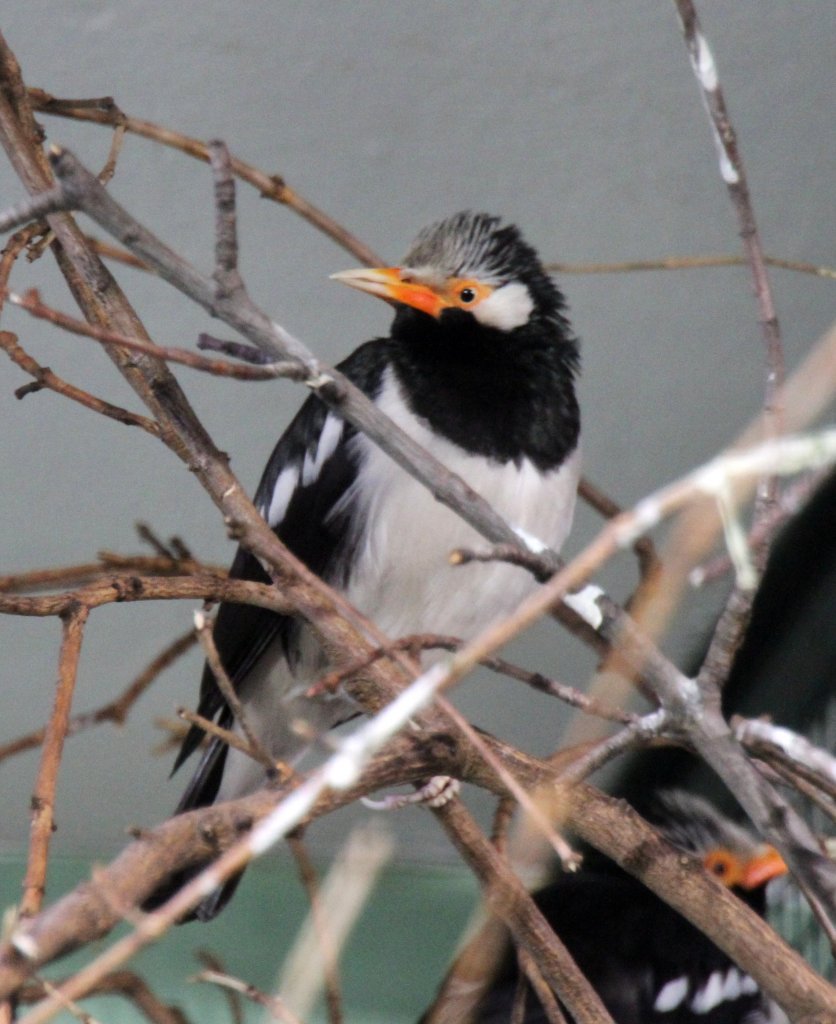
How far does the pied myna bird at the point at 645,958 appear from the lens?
4.78 feet

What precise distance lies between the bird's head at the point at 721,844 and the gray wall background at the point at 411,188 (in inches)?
12.1

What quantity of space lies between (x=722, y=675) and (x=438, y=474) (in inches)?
6.4

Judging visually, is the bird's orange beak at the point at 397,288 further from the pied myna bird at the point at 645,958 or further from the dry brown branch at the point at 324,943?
the pied myna bird at the point at 645,958

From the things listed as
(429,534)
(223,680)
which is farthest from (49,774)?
(429,534)

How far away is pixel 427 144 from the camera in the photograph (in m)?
1.41

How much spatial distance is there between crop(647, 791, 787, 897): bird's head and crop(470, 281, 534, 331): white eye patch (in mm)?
605

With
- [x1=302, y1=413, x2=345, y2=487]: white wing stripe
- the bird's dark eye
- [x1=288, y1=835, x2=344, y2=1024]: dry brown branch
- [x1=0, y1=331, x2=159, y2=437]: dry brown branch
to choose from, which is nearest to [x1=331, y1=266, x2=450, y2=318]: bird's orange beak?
[x1=302, y1=413, x2=345, y2=487]: white wing stripe

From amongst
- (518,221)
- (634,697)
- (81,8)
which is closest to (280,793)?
(81,8)

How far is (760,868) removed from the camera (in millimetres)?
1592

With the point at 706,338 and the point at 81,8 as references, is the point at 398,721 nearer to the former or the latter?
the point at 81,8

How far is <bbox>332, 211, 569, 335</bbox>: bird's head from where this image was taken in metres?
1.31

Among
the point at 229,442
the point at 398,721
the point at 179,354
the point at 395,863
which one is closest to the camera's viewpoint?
the point at 398,721

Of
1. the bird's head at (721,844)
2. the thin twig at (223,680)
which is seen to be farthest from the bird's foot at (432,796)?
the bird's head at (721,844)

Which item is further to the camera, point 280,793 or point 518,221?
point 518,221
